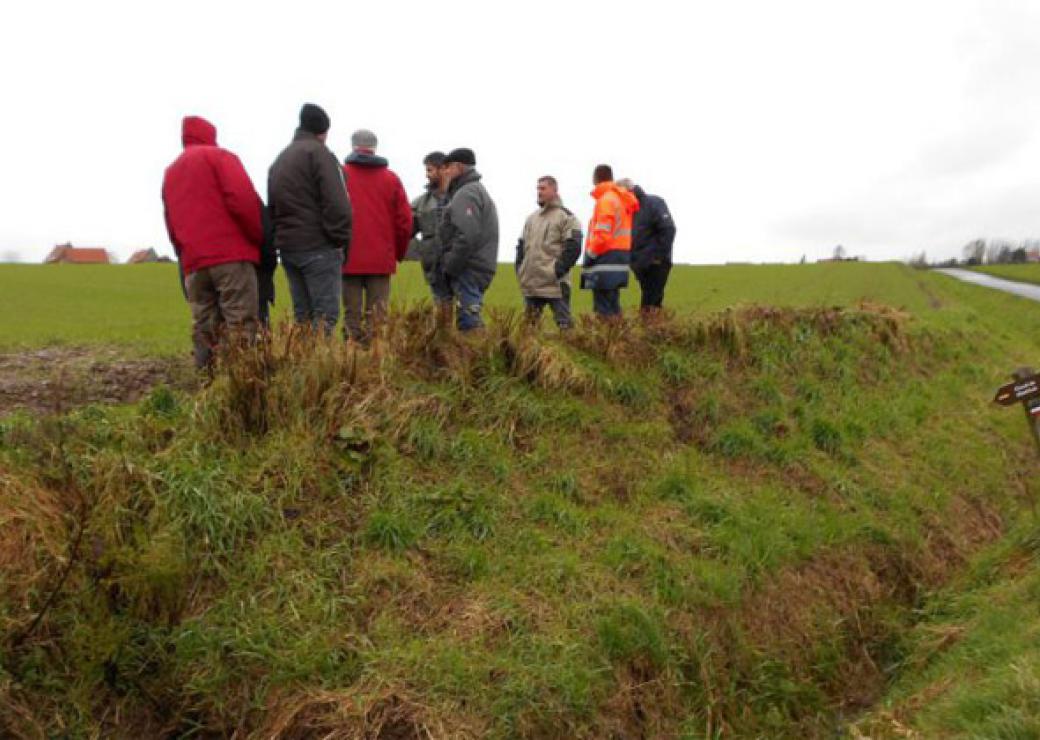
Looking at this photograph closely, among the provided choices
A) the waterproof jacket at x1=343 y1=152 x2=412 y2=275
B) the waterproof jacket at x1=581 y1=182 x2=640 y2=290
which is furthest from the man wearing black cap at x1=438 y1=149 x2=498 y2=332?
the waterproof jacket at x1=581 y1=182 x2=640 y2=290

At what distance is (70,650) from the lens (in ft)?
11.5

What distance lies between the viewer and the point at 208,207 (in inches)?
228

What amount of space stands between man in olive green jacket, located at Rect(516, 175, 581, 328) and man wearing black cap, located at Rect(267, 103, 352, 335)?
2.65 meters

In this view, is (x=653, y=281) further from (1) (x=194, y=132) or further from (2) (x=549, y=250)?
(1) (x=194, y=132)

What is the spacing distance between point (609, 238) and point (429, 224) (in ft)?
6.53

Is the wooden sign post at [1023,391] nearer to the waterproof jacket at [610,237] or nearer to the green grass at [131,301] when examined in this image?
the green grass at [131,301]

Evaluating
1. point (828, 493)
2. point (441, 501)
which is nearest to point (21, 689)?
point (441, 501)

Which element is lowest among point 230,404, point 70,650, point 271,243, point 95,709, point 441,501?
point 95,709

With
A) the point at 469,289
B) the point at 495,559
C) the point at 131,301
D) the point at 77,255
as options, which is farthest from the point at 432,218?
the point at 77,255

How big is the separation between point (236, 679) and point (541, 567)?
1747 mm

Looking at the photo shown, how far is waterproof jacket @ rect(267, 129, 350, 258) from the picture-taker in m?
6.07

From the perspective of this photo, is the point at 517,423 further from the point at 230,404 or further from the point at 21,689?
the point at 21,689

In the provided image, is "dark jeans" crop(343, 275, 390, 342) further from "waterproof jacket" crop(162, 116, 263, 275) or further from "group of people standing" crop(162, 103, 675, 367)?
"waterproof jacket" crop(162, 116, 263, 275)

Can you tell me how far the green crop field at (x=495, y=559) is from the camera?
142 inches
